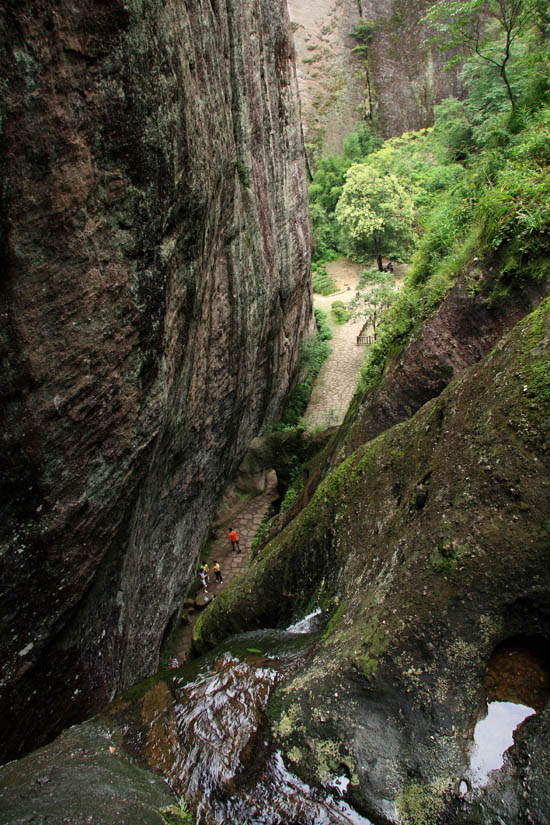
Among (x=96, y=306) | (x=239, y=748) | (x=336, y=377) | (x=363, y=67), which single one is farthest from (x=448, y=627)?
(x=363, y=67)

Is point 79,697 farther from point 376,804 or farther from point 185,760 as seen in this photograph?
point 376,804

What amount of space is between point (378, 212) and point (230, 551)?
1997cm

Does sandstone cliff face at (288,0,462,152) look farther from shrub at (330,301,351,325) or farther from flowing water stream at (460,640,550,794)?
flowing water stream at (460,640,550,794)

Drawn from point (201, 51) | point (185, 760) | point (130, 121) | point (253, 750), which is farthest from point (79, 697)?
point (201, 51)

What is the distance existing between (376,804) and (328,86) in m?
43.1

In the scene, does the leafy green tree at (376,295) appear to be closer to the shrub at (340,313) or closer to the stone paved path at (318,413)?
the stone paved path at (318,413)

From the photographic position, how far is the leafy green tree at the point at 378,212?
24.3 meters

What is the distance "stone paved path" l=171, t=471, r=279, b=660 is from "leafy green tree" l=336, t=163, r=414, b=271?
15906 mm

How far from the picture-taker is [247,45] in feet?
33.4

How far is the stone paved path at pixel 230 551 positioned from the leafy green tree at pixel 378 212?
15906 mm

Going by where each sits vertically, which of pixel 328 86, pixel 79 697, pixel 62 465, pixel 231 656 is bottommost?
pixel 79 697

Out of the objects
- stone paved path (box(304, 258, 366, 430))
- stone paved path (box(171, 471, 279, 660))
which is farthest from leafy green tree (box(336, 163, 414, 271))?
stone paved path (box(171, 471, 279, 660))

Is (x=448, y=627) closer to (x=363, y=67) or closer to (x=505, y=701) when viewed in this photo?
(x=505, y=701)

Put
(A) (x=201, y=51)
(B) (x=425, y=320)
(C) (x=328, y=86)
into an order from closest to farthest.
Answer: (A) (x=201, y=51) → (B) (x=425, y=320) → (C) (x=328, y=86)
